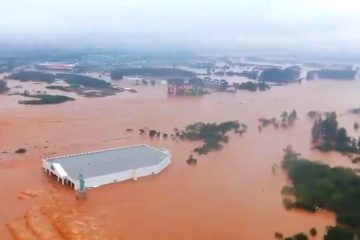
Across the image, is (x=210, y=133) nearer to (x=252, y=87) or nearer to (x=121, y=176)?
(x=121, y=176)

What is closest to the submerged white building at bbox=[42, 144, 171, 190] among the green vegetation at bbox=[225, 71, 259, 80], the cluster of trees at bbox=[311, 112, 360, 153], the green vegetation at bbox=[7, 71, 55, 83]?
the cluster of trees at bbox=[311, 112, 360, 153]

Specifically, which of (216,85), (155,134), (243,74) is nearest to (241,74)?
(243,74)

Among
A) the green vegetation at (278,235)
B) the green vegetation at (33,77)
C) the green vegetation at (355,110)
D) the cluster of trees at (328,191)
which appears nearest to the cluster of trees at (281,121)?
the green vegetation at (355,110)

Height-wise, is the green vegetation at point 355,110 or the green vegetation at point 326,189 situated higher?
the green vegetation at point 326,189

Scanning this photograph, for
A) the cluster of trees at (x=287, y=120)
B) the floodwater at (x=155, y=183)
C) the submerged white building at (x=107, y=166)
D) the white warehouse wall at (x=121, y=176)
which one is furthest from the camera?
the cluster of trees at (x=287, y=120)

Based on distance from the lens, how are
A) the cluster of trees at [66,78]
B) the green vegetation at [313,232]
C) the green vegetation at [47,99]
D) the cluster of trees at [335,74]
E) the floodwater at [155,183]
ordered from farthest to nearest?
the cluster of trees at [335,74] < the cluster of trees at [66,78] < the green vegetation at [47,99] < the floodwater at [155,183] < the green vegetation at [313,232]

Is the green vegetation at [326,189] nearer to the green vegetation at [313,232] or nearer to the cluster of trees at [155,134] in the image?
the green vegetation at [313,232]
